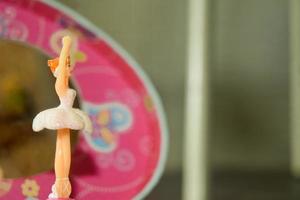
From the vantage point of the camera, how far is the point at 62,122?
335 millimetres

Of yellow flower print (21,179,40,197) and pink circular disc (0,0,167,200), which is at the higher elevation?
pink circular disc (0,0,167,200)

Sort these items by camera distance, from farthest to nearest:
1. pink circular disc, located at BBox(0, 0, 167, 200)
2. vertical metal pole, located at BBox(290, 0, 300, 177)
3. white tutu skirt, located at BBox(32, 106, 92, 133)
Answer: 1. vertical metal pole, located at BBox(290, 0, 300, 177)
2. pink circular disc, located at BBox(0, 0, 167, 200)
3. white tutu skirt, located at BBox(32, 106, 92, 133)

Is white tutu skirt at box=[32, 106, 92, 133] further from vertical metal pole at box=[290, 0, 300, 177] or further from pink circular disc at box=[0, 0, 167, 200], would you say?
vertical metal pole at box=[290, 0, 300, 177]

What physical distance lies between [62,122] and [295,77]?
46 cm

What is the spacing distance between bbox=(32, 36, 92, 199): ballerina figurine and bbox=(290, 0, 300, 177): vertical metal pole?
0.43 meters

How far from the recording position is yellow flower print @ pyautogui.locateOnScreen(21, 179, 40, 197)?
1.35 ft

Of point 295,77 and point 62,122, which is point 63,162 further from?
point 295,77

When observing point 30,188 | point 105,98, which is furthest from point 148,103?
point 30,188

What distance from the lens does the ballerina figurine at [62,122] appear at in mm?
336

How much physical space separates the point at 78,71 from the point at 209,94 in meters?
0.16

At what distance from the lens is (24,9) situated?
54 cm

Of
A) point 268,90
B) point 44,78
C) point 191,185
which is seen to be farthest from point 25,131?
point 268,90

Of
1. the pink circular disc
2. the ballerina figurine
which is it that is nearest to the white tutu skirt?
the ballerina figurine

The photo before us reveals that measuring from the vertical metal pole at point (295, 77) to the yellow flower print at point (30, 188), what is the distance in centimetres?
42
